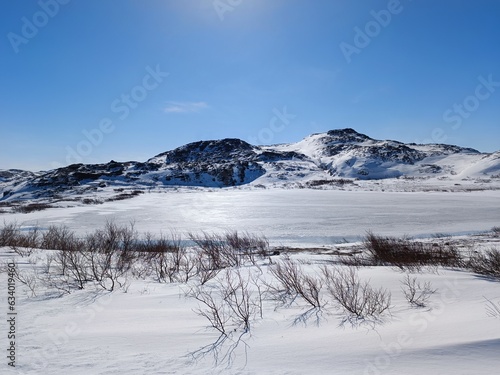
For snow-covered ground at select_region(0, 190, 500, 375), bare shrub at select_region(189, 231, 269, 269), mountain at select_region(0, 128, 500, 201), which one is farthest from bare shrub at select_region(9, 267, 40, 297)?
mountain at select_region(0, 128, 500, 201)

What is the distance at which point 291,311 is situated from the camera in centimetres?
480

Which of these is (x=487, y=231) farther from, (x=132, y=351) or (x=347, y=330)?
(x=132, y=351)

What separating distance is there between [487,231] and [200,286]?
19.4 m

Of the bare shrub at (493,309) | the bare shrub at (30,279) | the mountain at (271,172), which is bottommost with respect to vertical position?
the bare shrub at (493,309)

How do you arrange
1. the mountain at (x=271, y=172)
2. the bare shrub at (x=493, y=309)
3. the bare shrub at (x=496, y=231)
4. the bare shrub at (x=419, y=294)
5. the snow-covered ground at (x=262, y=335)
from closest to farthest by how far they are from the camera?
the snow-covered ground at (x=262, y=335) → the bare shrub at (x=493, y=309) → the bare shrub at (x=419, y=294) → the bare shrub at (x=496, y=231) → the mountain at (x=271, y=172)

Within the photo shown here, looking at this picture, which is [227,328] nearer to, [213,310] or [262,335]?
[262,335]

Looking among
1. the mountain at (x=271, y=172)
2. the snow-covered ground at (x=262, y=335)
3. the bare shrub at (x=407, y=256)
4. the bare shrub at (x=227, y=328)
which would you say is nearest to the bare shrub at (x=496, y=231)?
the bare shrub at (x=407, y=256)

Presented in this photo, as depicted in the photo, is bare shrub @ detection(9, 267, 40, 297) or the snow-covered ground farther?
bare shrub @ detection(9, 267, 40, 297)

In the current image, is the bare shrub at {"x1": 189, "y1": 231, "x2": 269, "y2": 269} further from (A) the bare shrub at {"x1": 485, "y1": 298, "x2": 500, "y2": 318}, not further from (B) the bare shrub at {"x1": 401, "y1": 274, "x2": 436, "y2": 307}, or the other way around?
(A) the bare shrub at {"x1": 485, "y1": 298, "x2": 500, "y2": 318}

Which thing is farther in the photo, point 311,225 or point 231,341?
point 311,225

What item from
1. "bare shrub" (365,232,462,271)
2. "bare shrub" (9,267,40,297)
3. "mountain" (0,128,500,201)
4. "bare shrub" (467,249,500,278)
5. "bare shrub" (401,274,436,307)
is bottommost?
"bare shrub" (365,232,462,271)

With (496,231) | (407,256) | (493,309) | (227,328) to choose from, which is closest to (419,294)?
(493,309)

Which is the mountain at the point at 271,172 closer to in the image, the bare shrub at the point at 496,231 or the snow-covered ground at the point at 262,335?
the bare shrub at the point at 496,231

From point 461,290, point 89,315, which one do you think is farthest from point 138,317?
point 461,290
